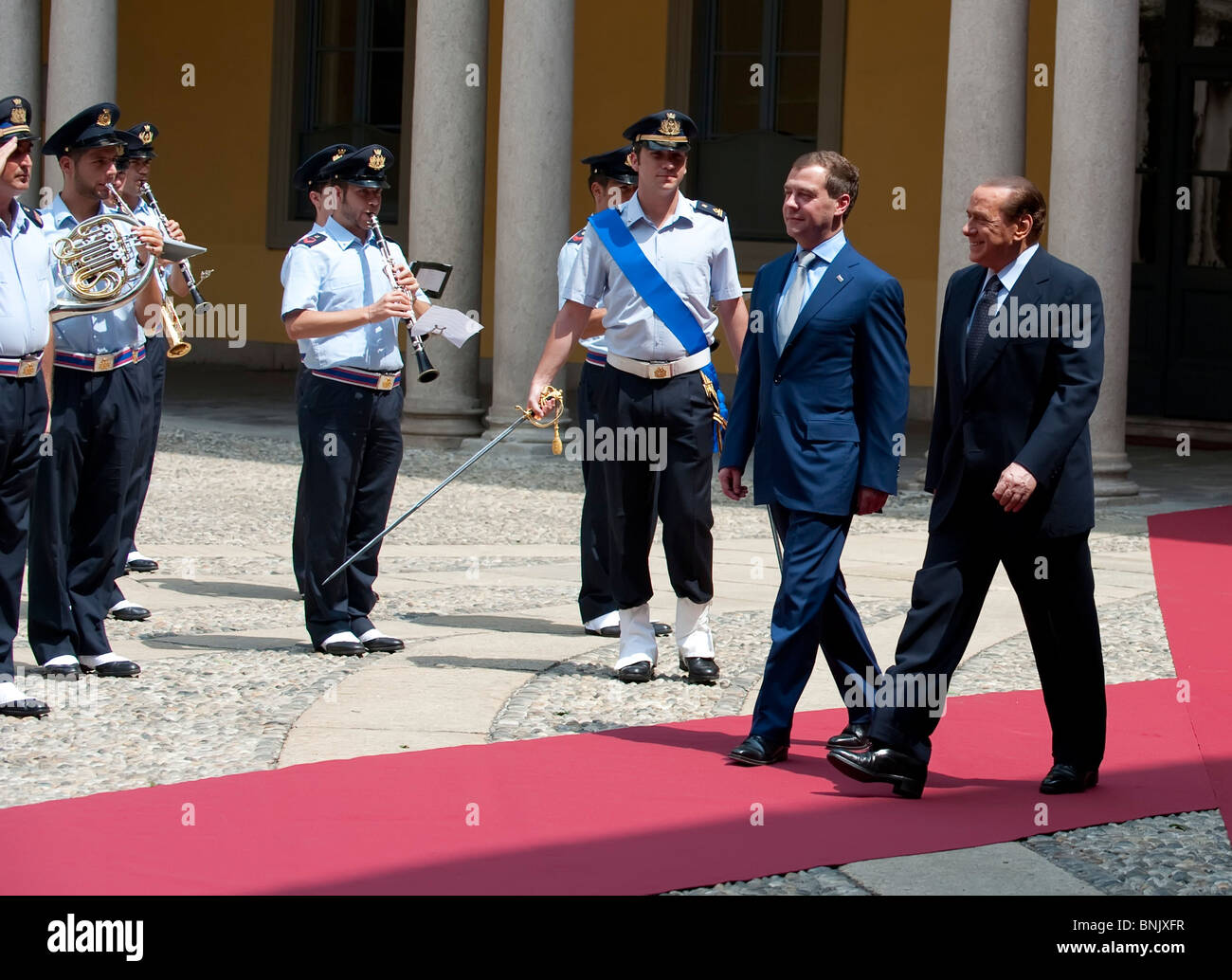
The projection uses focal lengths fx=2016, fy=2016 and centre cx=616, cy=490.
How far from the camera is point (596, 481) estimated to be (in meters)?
7.32

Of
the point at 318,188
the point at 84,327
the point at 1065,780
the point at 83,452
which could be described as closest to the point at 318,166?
the point at 318,188

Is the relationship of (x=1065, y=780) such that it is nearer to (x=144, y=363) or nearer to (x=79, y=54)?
(x=144, y=363)

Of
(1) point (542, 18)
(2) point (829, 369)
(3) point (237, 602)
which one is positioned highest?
(1) point (542, 18)

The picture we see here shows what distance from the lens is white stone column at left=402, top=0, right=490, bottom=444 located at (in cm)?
1379

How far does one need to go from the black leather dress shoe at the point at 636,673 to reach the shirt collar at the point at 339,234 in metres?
1.86

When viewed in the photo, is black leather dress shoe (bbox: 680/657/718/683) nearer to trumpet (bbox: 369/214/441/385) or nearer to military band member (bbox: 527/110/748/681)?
military band member (bbox: 527/110/748/681)

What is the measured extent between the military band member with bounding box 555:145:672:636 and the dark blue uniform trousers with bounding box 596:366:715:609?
0.40 meters

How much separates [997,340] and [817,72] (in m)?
12.1

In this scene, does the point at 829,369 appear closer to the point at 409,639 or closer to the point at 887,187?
the point at 409,639

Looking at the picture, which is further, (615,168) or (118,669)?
(615,168)

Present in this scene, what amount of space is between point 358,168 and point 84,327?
113 cm

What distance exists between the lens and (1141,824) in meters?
5.17

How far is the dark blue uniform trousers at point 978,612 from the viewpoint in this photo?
5.34m
